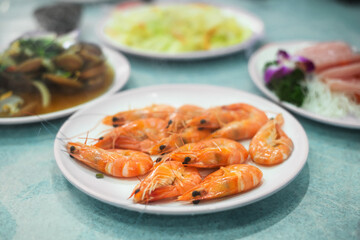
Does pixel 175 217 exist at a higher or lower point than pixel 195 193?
lower

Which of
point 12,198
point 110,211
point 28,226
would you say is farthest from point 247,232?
point 12,198

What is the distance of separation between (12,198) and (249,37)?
231cm

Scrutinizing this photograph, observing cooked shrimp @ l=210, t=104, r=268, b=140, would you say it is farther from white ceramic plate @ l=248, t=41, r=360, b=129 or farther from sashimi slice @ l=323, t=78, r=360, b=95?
sashimi slice @ l=323, t=78, r=360, b=95

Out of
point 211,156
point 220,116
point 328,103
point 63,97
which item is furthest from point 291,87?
point 63,97

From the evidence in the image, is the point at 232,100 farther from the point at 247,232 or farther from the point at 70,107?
the point at 70,107

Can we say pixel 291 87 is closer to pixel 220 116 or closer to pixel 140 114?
pixel 220 116

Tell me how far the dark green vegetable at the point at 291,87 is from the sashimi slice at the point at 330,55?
0.20m

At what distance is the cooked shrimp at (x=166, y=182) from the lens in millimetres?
1211

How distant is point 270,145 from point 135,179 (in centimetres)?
66

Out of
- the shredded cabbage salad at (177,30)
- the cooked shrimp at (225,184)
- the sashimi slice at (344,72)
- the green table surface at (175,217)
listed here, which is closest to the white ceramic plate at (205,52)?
the shredded cabbage salad at (177,30)

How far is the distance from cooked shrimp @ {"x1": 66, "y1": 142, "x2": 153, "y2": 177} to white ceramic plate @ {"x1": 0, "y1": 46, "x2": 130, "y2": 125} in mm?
413

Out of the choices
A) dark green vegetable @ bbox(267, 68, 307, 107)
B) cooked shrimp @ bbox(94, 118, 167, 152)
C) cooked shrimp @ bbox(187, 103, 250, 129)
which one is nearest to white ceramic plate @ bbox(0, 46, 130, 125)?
cooked shrimp @ bbox(94, 118, 167, 152)

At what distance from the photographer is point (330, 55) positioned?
2.17 meters

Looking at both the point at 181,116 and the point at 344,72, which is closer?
the point at 181,116
